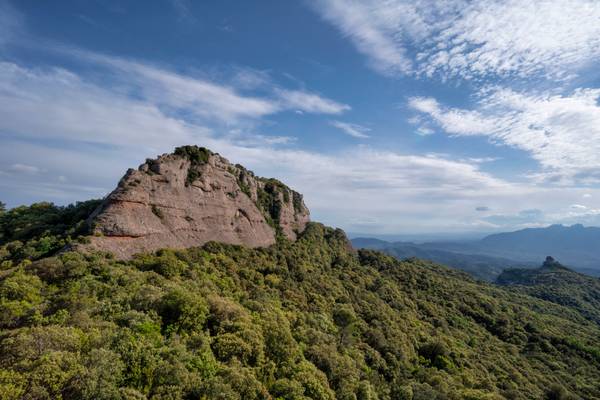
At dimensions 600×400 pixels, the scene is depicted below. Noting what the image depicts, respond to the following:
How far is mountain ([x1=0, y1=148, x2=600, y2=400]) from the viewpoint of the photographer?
1647 cm

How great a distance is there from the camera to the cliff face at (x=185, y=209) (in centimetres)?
3653

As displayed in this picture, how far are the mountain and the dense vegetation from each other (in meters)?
0.12

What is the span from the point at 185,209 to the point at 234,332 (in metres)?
27.5

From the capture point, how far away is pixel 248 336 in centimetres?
2502

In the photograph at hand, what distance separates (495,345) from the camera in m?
68.2

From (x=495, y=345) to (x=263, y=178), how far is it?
71266 millimetres

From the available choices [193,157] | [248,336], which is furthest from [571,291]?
[248,336]

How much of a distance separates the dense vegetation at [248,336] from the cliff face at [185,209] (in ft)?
9.47

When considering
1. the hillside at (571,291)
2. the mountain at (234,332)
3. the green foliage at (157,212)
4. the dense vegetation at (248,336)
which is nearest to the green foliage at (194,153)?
the mountain at (234,332)

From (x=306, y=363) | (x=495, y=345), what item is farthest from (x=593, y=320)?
(x=306, y=363)

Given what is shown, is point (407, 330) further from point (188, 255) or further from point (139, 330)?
point (139, 330)

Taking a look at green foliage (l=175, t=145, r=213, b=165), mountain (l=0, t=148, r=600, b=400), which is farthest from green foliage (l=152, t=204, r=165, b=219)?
green foliage (l=175, t=145, r=213, b=165)

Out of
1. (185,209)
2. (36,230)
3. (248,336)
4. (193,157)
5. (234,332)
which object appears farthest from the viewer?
(193,157)

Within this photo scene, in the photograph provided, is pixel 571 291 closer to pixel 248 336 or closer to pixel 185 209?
pixel 185 209
